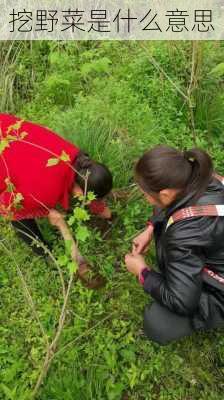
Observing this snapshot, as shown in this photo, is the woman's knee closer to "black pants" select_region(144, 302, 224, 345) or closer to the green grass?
"black pants" select_region(144, 302, 224, 345)

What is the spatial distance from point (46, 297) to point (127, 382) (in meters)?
0.71

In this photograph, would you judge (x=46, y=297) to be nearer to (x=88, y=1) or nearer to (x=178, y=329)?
(x=178, y=329)

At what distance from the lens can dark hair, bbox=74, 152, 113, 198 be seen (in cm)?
220

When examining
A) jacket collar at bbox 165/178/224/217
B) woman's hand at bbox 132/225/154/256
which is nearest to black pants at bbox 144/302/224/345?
woman's hand at bbox 132/225/154/256

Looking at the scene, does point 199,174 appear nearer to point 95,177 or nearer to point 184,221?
point 184,221

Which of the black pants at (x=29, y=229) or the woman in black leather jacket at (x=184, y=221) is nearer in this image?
the woman in black leather jacket at (x=184, y=221)

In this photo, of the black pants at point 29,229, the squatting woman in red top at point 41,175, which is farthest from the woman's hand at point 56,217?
the black pants at point 29,229

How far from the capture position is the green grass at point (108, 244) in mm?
2232

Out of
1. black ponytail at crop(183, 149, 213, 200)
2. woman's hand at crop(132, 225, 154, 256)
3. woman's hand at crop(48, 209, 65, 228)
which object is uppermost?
black ponytail at crop(183, 149, 213, 200)

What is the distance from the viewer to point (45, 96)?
11.7 ft

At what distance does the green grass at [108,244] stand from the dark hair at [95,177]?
1.73 ft

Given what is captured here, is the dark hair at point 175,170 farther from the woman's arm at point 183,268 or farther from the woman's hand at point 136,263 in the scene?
the woman's hand at point 136,263

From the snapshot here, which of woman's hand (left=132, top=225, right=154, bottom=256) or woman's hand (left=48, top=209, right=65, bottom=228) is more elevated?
woman's hand (left=48, top=209, right=65, bottom=228)

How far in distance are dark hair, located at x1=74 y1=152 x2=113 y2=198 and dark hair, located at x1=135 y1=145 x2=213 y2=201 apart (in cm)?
45
